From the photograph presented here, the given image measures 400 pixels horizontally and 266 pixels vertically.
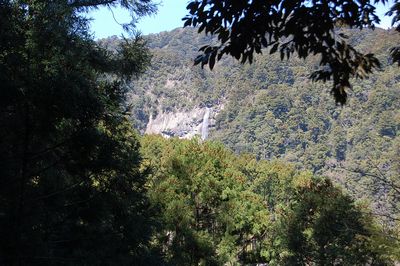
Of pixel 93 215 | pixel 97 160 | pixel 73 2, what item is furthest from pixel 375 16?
pixel 73 2

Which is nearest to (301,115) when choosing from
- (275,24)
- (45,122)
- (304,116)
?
(304,116)

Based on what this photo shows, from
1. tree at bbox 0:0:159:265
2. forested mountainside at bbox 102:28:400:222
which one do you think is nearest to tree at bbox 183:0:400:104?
tree at bbox 0:0:159:265

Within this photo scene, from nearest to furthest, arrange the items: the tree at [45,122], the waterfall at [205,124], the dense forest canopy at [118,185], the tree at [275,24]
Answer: the tree at [275,24] → the tree at [45,122] → the dense forest canopy at [118,185] → the waterfall at [205,124]

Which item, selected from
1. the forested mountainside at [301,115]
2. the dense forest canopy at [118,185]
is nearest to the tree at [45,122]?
the dense forest canopy at [118,185]

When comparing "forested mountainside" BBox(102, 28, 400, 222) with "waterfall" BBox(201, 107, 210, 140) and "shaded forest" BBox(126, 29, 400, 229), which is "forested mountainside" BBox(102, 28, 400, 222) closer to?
"shaded forest" BBox(126, 29, 400, 229)

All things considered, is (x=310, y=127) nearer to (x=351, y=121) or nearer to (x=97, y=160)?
(x=351, y=121)

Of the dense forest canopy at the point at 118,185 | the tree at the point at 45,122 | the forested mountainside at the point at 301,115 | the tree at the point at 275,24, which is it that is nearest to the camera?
the tree at the point at 275,24

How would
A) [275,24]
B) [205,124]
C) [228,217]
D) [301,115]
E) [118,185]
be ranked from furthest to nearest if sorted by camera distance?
1. [205,124]
2. [301,115]
3. [228,217]
4. [118,185]
5. [275,24]

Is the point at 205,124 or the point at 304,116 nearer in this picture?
the point at 304,116

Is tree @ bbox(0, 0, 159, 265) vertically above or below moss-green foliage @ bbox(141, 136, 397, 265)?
above

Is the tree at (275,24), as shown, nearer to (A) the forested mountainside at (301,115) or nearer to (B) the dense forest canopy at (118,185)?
(B) the dense forest canopy at (118,185)

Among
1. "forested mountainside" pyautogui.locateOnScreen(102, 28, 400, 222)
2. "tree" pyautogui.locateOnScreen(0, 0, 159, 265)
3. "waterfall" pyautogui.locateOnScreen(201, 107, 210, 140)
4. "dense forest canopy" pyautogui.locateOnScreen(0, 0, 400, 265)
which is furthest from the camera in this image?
"waterfall" pyautogui.locateOnScreen(201, 107, 210, 140)

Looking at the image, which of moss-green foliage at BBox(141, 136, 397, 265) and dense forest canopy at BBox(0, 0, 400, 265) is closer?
dense forest canopy at BBox(0, 0, 400, 265)

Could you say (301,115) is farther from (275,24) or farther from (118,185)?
(275,24)
